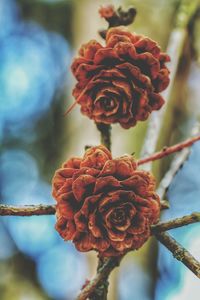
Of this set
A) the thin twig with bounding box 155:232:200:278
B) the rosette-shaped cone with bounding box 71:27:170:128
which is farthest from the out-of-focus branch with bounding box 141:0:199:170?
the thin twig with bounding box 155:232:200:278

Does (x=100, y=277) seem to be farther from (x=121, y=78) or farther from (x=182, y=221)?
(x=121, y=78)

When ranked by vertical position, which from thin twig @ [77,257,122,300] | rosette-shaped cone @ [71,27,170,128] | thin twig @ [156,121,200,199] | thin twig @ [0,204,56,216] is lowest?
thin twig @ [77,257,122,300]

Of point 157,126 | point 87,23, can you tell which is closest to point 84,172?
point 157,126

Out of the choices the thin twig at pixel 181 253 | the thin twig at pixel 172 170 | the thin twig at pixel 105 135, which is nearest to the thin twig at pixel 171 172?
the thin twig at pixel 172 170

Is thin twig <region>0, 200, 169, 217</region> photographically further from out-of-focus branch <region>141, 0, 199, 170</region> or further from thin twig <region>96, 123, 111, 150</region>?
out-of-focus branch <region>141, 0, 199, 170</region>

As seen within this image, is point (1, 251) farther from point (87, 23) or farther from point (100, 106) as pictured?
point (100, 106)

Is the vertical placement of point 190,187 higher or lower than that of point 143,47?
lower

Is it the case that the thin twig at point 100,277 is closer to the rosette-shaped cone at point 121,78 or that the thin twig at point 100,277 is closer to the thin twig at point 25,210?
the thin twig at point 25,210
